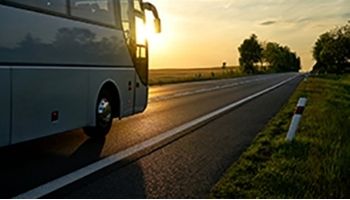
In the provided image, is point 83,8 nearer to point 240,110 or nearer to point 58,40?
point 58,40

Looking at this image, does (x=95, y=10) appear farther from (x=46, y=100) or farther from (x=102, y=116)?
(x=46, y=100)

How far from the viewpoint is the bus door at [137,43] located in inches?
436

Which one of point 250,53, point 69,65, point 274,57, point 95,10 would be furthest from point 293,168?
point 274,57

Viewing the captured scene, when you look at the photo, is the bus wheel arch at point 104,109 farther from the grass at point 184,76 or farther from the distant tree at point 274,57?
the distant tree at point 274,57

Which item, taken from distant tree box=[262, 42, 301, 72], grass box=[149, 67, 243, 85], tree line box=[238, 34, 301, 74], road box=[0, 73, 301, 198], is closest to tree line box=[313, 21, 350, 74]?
grass box=[149, 67, 243, 85]

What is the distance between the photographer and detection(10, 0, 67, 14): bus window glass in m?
7.72

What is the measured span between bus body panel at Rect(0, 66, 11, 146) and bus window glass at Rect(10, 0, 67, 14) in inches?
39.7

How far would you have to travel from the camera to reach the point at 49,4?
27.3 ft

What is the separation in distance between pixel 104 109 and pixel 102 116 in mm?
137

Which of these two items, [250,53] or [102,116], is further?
[250,53]

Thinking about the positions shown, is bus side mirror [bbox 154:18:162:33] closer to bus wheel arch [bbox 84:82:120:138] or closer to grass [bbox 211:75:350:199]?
bus wheel arch [bbox 84:82:120:138]

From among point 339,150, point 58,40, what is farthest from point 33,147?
point 339,150

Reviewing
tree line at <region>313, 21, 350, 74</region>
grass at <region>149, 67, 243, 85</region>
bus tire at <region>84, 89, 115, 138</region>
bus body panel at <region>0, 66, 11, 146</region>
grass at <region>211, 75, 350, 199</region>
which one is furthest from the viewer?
tree line at <region>313, 21, 350, 74</region>

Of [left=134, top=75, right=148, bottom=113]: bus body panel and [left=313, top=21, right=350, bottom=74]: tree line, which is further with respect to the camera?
[left=313, top=21, right=350, bottom=74]: tree line
